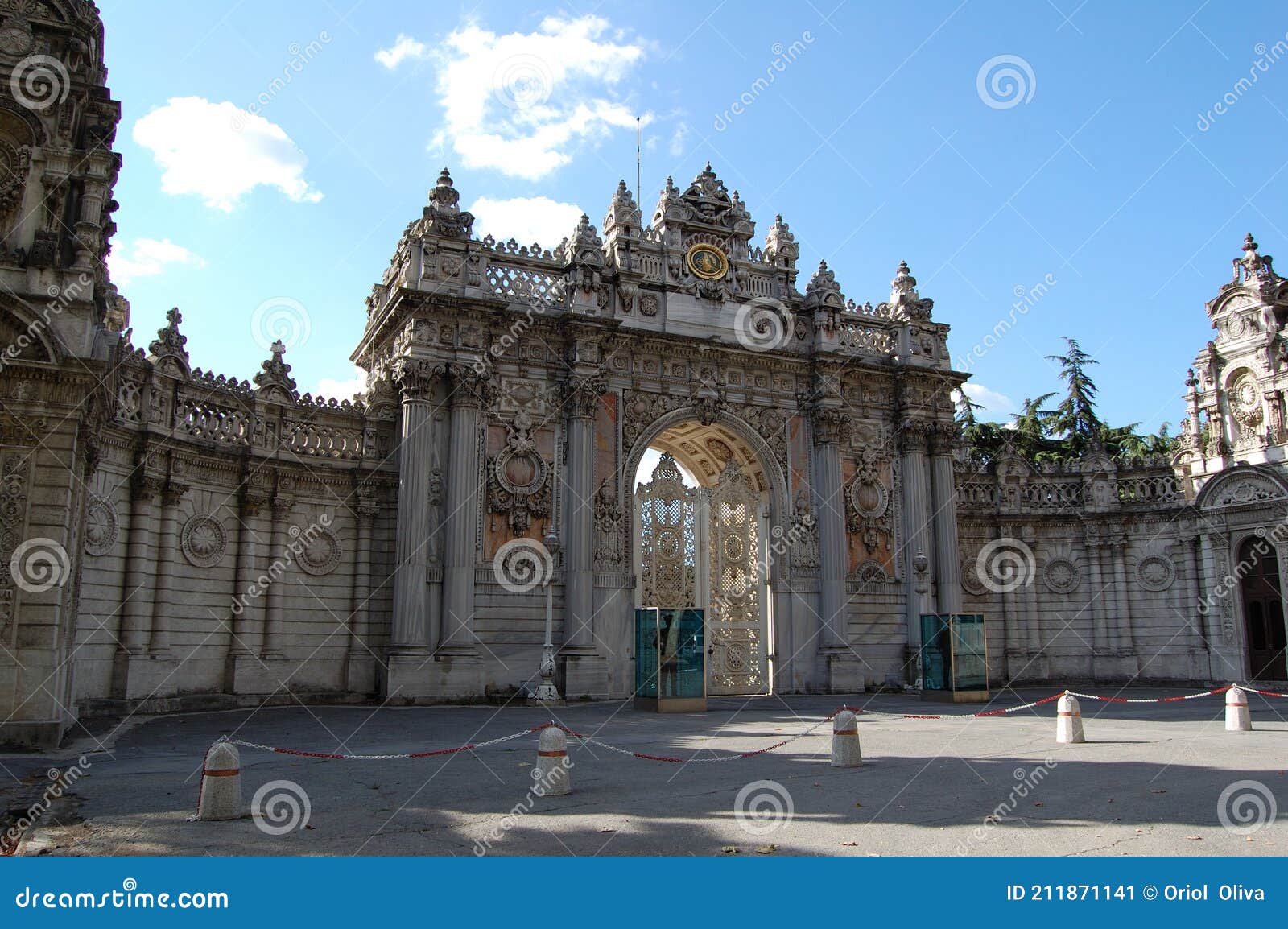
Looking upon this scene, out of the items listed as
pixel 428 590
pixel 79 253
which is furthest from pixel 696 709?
pixel 79 253

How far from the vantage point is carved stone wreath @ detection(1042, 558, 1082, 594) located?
31953mm

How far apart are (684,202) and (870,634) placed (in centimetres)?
1376

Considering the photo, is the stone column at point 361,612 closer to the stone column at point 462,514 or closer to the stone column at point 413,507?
the stone column at point 413,507

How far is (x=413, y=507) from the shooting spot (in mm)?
23375

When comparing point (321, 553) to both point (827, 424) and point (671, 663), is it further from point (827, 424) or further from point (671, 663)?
point (827, 424)

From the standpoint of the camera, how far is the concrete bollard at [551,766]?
1013cm

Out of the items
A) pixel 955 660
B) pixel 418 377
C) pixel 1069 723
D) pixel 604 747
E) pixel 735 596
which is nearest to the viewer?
pixel 604 747

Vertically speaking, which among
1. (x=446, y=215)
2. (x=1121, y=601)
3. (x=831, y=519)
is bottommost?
(x=1121, y=601)

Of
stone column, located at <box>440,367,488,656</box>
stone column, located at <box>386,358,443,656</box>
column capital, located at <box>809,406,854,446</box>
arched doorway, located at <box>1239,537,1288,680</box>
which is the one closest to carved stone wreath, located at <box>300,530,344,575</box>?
stone column, located at <box>386,358,443,656</box>

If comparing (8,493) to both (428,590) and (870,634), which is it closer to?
(428,590)

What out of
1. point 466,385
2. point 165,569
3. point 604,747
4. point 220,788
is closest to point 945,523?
point 466,385

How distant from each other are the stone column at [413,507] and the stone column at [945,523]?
1469 centimetres

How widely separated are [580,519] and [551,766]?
14981 millimetres

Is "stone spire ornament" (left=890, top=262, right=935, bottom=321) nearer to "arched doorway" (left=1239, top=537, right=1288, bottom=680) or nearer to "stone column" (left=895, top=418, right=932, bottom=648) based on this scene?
"stone column" (left=895, top=418, right=932, bottom=648)
